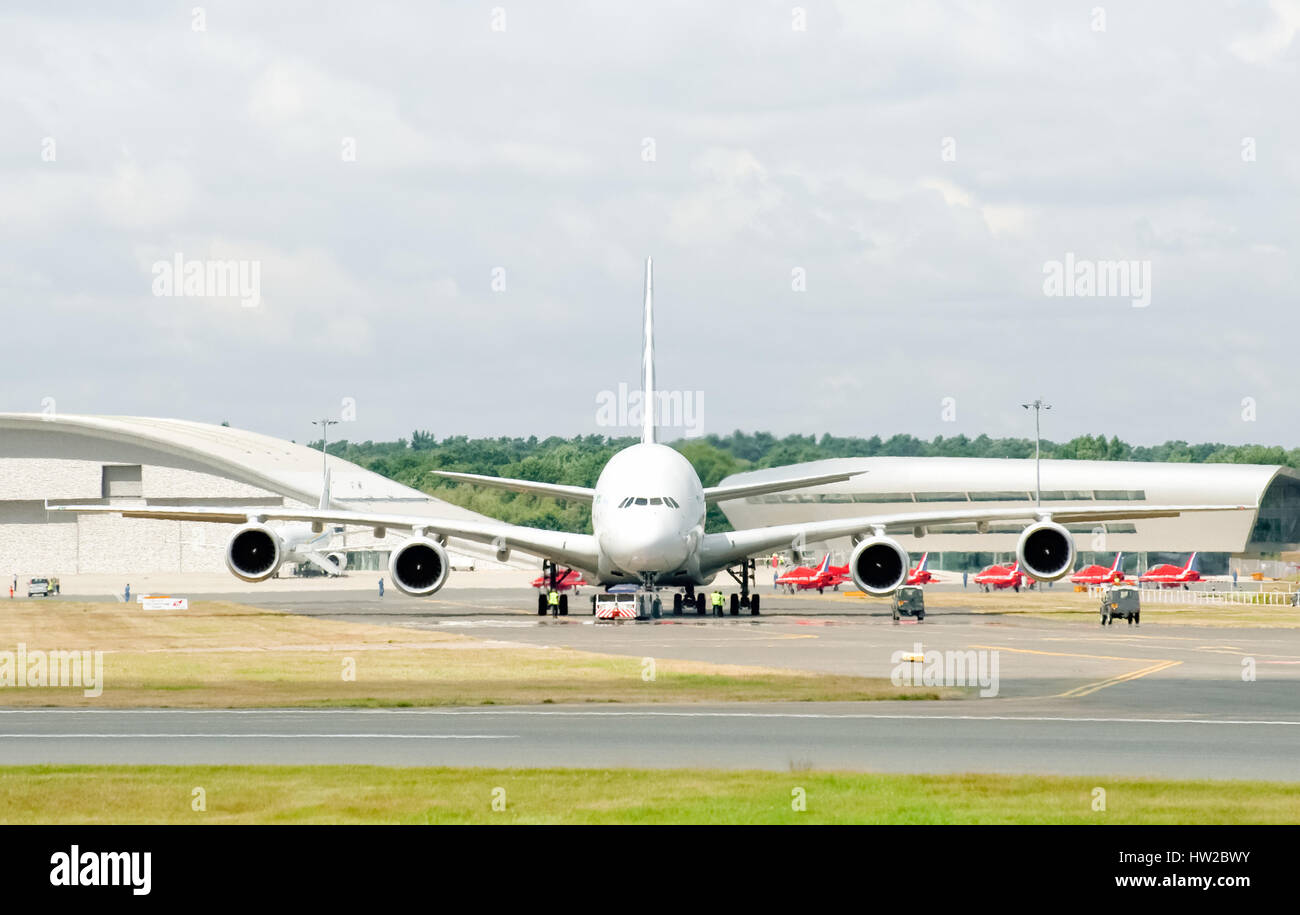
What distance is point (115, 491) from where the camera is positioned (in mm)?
135375

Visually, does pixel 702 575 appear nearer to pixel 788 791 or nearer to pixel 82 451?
pixel 788 791

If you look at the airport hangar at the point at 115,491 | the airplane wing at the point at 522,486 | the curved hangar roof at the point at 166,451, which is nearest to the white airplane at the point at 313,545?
the airport hangar at the point at 115,491

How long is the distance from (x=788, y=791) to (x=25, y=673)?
75.9ft

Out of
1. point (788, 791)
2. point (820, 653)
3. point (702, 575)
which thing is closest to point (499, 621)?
point (702, 575)

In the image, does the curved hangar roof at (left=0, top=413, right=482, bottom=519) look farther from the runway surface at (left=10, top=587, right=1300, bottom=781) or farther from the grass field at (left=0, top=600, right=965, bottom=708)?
the runway surface at (left=10, top=587, right=1300, bottom=781)

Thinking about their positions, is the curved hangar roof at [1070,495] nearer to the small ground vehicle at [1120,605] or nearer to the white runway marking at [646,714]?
the small ground vehicle at [1120,605]

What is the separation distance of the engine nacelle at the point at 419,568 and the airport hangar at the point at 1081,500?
3472 inches

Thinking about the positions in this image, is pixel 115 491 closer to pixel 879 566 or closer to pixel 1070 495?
pixel 1070 495

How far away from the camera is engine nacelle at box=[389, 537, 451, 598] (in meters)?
52.6

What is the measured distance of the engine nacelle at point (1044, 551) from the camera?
168 feet

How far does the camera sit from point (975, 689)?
29156 mm

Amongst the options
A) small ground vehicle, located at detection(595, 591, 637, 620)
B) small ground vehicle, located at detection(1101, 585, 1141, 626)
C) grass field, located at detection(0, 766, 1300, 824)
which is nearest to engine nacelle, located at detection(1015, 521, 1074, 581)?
small ground vehicle, located at detection(1101, 585, 1141, 626)

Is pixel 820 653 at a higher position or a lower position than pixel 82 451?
lower

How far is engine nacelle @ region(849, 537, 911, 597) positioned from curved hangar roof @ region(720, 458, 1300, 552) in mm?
82326
